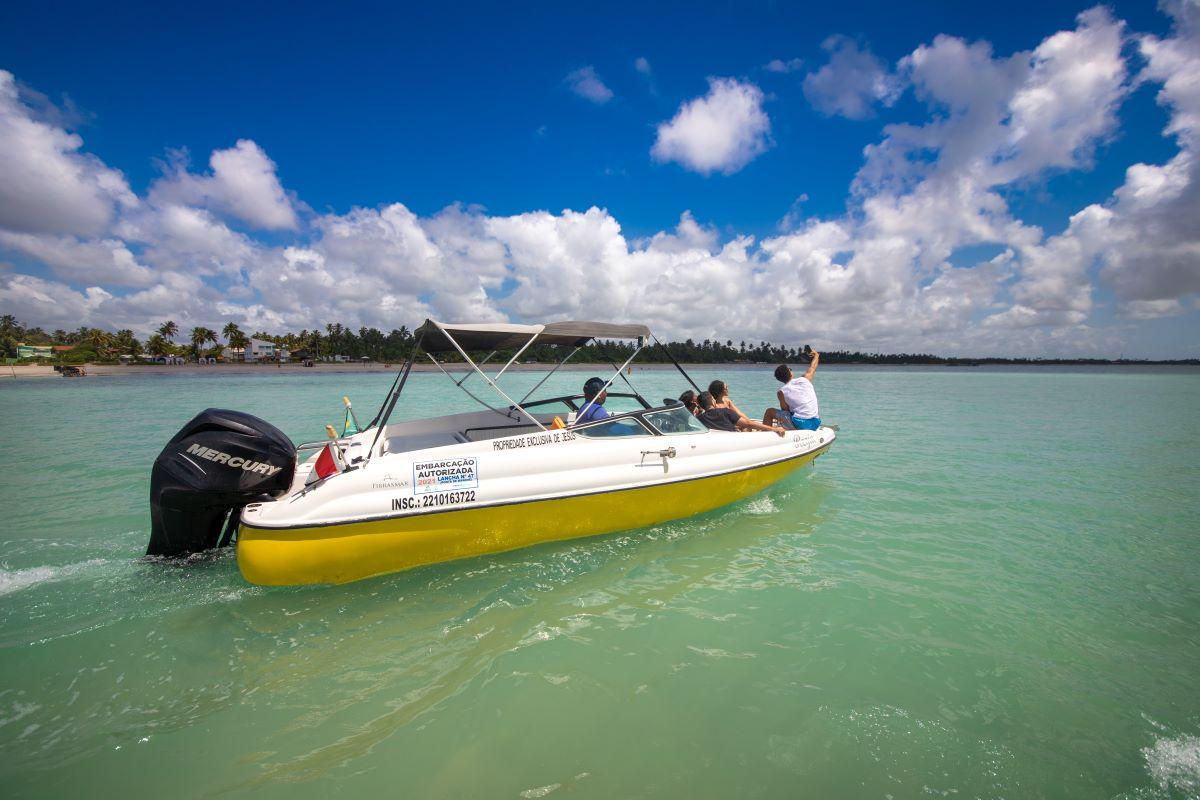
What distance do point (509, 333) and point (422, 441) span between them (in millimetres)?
1790

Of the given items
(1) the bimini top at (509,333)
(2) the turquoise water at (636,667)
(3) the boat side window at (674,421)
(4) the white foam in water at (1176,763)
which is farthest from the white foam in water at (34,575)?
(4) the white foam in water at (1176,763)

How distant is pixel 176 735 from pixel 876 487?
8660 mm

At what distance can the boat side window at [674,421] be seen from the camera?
6.15 metres

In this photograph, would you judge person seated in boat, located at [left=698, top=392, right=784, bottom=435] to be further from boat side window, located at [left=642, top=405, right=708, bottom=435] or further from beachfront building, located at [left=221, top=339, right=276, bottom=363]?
beachfront building, located at [left=221, top=339, right=276, bottom=363]

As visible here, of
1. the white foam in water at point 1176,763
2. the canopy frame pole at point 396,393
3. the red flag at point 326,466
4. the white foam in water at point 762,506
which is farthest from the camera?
the white foam in water at point 762,506

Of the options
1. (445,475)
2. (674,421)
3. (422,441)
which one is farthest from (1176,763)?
(422,441)

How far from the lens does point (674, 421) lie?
6.29 meters

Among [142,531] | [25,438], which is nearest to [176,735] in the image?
[142,531]

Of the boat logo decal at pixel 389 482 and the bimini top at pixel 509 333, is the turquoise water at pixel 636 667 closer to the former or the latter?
the boat logo decal at pixel 389 482

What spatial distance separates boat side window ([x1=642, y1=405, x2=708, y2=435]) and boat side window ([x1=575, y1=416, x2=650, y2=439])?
0.64 ft

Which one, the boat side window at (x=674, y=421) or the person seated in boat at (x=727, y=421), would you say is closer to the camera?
the boat side window at (x=674, y=421)

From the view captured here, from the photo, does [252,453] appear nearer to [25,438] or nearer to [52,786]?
[52,786]

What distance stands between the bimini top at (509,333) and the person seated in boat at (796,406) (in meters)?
3.35

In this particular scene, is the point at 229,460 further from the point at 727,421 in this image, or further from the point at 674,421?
the point at 727,421
